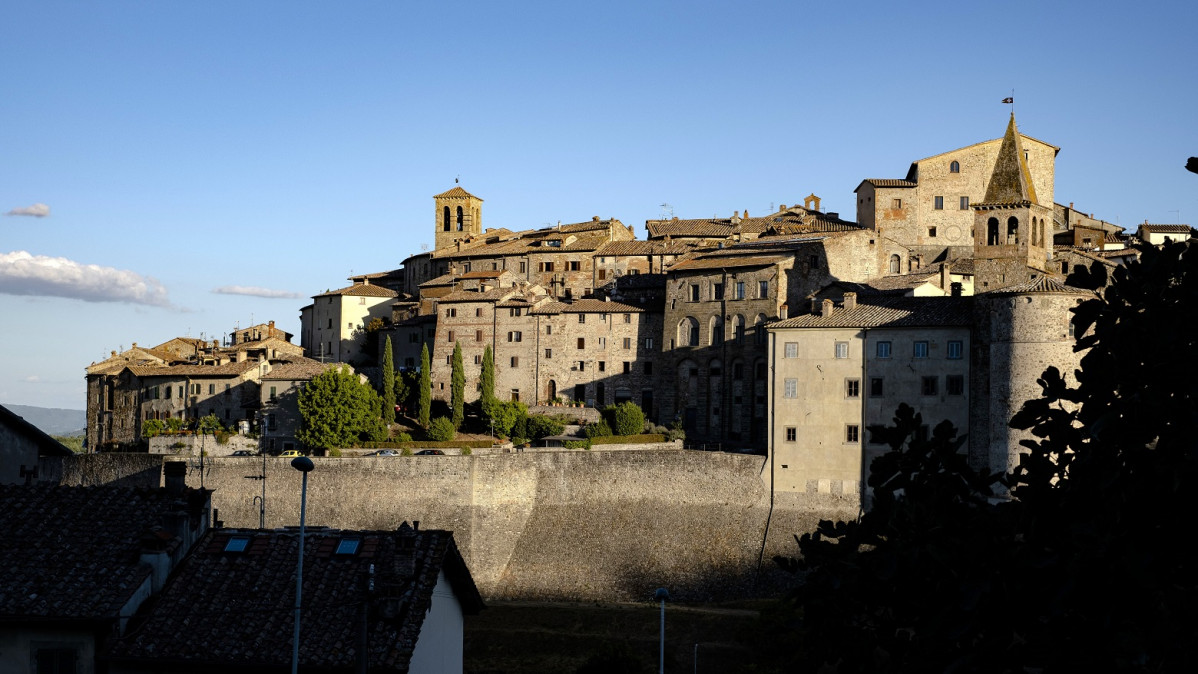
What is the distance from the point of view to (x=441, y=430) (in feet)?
223

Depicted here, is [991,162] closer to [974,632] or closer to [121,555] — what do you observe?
[121,555]

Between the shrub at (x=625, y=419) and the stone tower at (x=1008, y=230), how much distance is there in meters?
19.0

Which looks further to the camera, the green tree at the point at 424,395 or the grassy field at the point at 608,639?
the green tree at the point at 424,395

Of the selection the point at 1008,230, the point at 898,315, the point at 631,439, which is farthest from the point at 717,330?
the point at 898,315

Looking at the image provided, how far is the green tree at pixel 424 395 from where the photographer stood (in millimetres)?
71637

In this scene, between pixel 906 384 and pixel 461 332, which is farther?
pixel 461 332

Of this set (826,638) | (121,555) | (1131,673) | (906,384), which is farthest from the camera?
(906,384)

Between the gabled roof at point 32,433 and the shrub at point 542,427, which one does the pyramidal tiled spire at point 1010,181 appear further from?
the gabled roof at point 32,433

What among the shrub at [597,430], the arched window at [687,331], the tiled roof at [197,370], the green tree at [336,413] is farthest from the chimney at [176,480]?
the tiled roof at [197,370]

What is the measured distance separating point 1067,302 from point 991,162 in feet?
111

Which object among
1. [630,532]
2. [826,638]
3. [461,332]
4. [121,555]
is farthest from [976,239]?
[826,638]

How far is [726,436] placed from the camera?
6781 centimetres

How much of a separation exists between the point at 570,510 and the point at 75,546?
38314mm

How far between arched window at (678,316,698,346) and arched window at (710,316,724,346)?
4.51ft
